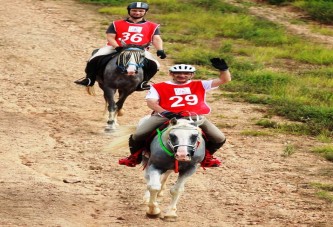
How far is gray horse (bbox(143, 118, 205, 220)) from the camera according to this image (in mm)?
A: 12102

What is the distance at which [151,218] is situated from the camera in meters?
12.7

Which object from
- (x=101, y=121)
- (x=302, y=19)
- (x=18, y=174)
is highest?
(x=18, y=174)

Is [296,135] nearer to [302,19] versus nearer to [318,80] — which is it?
[318,80]

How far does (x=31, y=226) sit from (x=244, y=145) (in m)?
6.44

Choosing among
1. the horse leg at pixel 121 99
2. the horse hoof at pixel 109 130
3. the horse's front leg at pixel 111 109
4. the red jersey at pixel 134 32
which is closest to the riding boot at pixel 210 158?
the horse hoof at pixel 109 130

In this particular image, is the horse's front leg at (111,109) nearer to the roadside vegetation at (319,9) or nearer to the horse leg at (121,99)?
the horse leg at (121,99)

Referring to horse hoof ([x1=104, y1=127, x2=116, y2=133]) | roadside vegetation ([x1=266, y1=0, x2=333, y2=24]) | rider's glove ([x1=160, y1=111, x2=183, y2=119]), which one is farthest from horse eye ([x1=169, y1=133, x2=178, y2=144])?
roadside vegetation ([x1=266, y1=0, x2=333, y2=24])

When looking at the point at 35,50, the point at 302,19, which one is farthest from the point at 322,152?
the point at 302,19

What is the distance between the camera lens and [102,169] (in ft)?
50.3

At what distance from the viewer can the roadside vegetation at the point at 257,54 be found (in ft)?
67.6

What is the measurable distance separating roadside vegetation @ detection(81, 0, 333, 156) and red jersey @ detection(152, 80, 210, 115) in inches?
227

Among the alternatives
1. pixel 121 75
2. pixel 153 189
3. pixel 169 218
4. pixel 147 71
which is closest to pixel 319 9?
pixel 147 71

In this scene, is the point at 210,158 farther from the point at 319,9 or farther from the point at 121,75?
the point at 319,9

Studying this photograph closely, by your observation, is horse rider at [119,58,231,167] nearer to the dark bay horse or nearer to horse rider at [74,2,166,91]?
the dark bay horse
